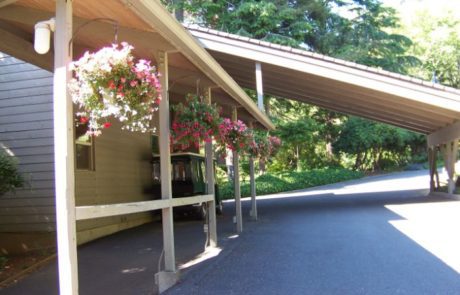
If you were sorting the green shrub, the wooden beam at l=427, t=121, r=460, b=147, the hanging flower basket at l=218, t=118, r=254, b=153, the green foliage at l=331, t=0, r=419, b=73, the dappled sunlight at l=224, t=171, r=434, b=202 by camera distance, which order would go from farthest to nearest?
the green foliage at l=331, t=0, r=419, b=73 < the dappled sunlight at l=224, t=171, r=434, b=202 < the wooden beam at l=427, t=121, r=460, b=147 < the hanging flower basket at l=218, t=118, r=254, b=153 < the green shrub

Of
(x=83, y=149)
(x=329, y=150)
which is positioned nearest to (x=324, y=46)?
(x=329, y=150)

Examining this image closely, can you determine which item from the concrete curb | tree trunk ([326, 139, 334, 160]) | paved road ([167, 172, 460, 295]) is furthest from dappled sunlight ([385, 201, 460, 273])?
tree trunk ([326, 139, 334, 160])

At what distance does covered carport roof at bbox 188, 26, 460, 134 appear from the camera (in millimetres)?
13938

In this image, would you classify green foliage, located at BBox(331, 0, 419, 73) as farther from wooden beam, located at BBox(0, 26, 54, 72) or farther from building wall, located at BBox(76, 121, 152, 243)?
wooden beam, located at BBox(0, 26, 54, 72)

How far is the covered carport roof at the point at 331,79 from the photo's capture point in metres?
13.9

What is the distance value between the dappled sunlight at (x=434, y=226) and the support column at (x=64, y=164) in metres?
5.25

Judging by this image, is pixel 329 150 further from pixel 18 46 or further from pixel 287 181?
pixel 18 46

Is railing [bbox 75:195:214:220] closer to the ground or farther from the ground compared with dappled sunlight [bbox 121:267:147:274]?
farther from the ground

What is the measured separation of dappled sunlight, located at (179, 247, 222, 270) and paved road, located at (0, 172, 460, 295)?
0.28ft

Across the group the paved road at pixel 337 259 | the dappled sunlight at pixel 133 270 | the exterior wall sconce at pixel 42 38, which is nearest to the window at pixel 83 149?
the dappled sunlight at pixel 133 270

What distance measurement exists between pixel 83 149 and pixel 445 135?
13.0 m

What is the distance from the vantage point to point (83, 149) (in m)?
11.9

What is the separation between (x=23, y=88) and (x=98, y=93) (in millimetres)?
7870

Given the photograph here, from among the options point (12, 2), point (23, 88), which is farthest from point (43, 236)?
point (12, 2)
